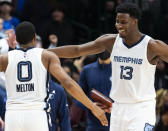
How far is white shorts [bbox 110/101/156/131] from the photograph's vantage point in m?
6.28

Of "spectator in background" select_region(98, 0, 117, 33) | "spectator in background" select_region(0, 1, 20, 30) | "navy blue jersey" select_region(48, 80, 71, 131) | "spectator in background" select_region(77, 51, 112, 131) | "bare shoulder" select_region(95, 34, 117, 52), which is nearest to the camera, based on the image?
"bare shoulder" select_region(95, 34, 117, 52)

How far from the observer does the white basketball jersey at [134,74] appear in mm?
6348

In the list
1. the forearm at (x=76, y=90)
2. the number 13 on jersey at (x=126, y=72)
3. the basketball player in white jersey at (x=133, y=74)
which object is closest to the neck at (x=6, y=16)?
the basketball player in white jersey at (x=133, y=74)

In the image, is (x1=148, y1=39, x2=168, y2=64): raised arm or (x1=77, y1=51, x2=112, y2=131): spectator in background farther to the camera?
(x1=77, y1=51, x2=112, y2=131): spectator in background

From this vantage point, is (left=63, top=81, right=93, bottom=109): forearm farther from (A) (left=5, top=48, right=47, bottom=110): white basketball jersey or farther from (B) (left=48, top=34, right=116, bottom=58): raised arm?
(B) (left=48, top=34, right=116, bottom=58): raised arm

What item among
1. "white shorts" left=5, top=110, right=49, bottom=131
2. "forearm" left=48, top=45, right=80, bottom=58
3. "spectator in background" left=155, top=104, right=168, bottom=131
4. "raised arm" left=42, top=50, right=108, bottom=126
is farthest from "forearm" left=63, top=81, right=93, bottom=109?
"spectator in background" left=155, top=104, right=168, bottom=131

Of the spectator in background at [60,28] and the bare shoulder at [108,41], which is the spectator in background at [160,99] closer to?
the spectator in background at [60,28]

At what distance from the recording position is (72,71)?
1003cm

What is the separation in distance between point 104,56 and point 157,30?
14.1 ft

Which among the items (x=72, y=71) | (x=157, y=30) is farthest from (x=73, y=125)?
(x=157, y=30)

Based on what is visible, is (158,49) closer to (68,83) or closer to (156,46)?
(156,46)

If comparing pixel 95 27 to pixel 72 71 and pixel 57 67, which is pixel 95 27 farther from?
pixel 57 67

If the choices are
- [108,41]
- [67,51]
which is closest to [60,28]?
[67,51]

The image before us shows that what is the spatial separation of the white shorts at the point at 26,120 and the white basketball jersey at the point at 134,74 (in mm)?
1086
